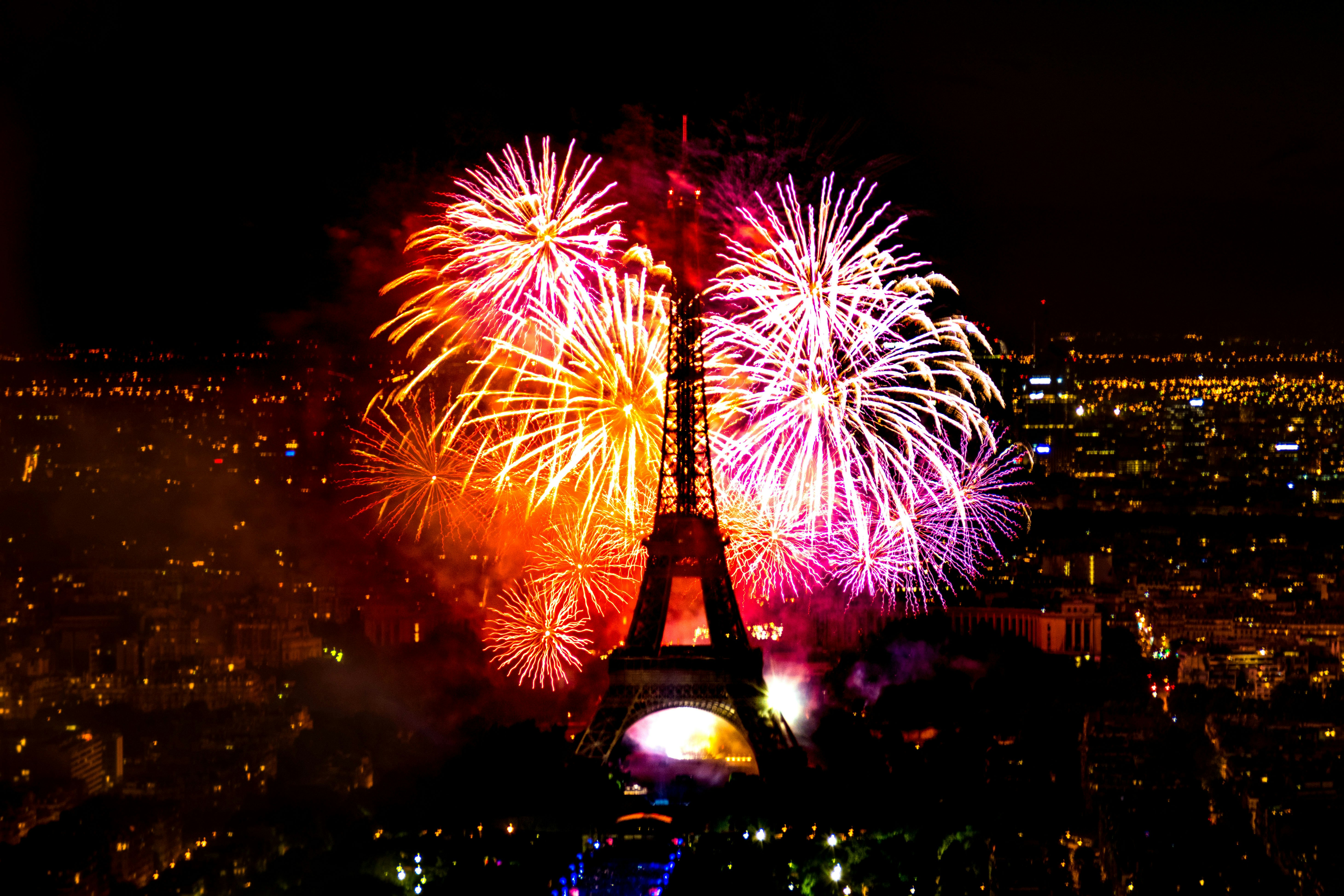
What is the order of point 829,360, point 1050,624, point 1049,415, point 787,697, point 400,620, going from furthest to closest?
point 1049,415, point 1050,624, point 400,620, point 787,697, point 829,360

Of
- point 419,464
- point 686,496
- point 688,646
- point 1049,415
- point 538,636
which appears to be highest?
point 1049,415

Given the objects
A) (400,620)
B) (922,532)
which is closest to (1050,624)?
(400,620)

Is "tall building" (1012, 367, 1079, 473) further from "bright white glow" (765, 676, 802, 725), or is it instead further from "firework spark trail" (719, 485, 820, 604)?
"firework spark trail" (719, 485, 820, 604)

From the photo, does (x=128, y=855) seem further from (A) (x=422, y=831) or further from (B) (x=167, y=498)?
(B) (x=167, y=498)

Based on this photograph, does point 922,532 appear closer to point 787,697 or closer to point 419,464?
point 787,697

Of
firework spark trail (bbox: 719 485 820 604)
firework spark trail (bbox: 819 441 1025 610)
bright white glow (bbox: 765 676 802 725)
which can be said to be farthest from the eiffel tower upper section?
bright white glow (bbox: 765 676 802 725)

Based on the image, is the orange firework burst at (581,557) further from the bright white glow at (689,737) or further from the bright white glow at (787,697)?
the bright white glow at (787,697)

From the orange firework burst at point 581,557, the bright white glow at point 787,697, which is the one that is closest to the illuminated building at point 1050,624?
the bright white glow at point 787,697
